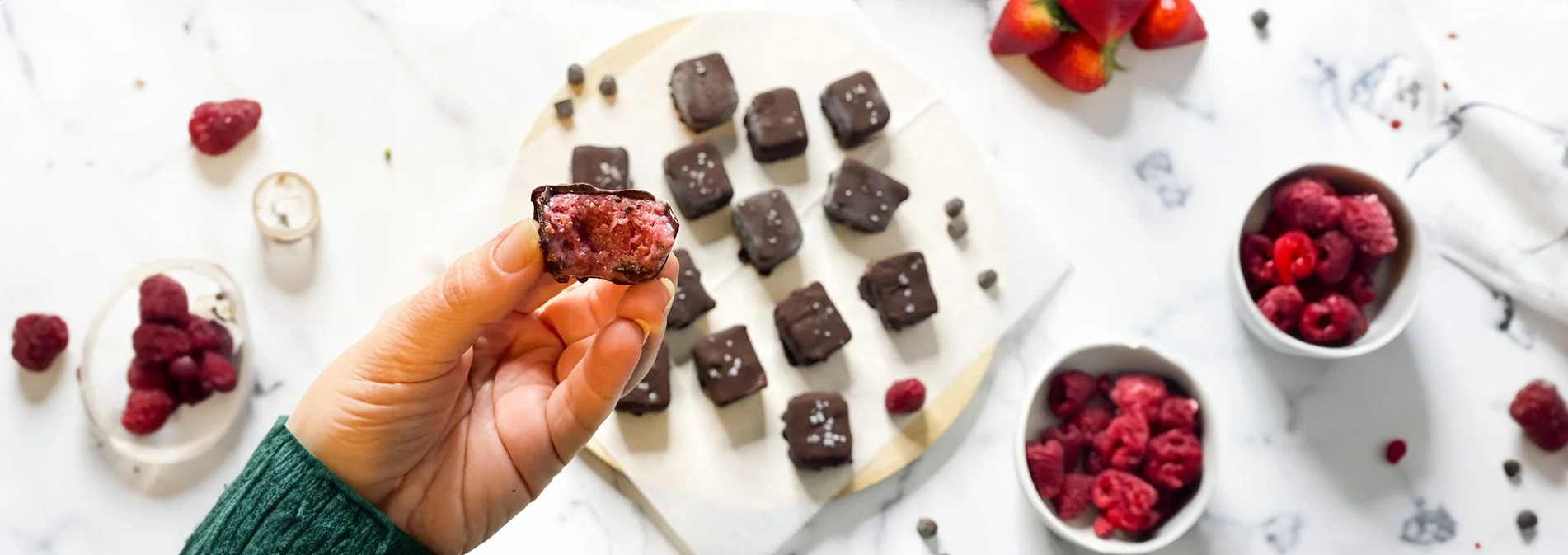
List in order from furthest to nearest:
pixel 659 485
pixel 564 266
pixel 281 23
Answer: pixel 281 23, pixel 659 485, pixel 564 266

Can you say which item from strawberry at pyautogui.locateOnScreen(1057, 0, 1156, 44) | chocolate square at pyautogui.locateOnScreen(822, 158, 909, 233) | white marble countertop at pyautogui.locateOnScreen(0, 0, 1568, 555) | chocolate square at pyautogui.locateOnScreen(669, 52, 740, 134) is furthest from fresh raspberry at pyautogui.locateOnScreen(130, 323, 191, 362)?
strawberry at pyautogui.locateOnScreen(1057, 0, 1156, 44)

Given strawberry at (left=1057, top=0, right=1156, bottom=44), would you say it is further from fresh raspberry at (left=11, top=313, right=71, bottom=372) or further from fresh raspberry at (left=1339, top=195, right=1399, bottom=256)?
fresh raspberry at (left=11, top=313, right=71, bottom=372)

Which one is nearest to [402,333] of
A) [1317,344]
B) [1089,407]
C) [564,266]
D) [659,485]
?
[564,266]

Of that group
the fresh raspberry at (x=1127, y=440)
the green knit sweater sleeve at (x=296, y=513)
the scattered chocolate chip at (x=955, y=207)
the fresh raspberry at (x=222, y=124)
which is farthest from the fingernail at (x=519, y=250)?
the fresh raspberry at (x=1127, y=440)

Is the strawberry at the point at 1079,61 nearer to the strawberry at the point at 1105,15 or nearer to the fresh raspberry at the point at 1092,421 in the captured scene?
the strawberry at the point at 1105,15

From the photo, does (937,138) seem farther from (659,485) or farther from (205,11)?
(205,11)

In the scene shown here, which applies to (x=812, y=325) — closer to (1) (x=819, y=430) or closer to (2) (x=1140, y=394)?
(1) (x=819, y=430)
